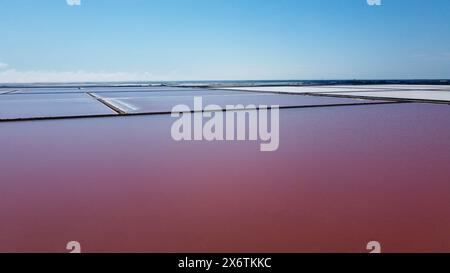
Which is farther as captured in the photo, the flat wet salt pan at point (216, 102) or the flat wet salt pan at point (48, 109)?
the flat wet salt pan at point (216, 102)

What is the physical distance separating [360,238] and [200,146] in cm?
322
